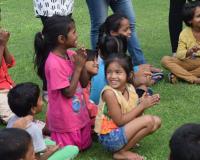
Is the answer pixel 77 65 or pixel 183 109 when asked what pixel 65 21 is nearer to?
pixel 77 65

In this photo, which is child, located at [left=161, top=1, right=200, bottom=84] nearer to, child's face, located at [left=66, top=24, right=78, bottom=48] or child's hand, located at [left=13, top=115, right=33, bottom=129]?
child's face, located at [left=66, top=24, right=78, bottom=48]

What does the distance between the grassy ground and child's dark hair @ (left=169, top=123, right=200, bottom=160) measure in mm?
1380

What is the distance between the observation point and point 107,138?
344cm

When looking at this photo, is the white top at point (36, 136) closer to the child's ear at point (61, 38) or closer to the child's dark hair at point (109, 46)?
the child's ear at point (61, 38)

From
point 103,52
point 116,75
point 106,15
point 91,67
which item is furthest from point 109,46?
point 106,15

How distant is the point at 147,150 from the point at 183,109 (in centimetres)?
81

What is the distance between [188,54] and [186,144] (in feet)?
9.64

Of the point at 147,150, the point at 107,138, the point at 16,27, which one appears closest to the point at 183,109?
the point at 147,150

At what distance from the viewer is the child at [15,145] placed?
2.29m

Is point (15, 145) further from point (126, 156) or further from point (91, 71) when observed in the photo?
point (91, 71)

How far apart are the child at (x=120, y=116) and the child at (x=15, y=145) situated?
111 cm

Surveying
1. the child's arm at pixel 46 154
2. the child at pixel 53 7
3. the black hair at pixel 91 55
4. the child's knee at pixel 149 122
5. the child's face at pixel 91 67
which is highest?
the child at pixel 53 7

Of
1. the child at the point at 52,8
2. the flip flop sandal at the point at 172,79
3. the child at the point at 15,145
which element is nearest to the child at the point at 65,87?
the child at the point at 52,8

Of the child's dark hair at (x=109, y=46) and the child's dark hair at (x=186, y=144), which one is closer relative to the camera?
the child's dark hair at (x=186, y=144)
